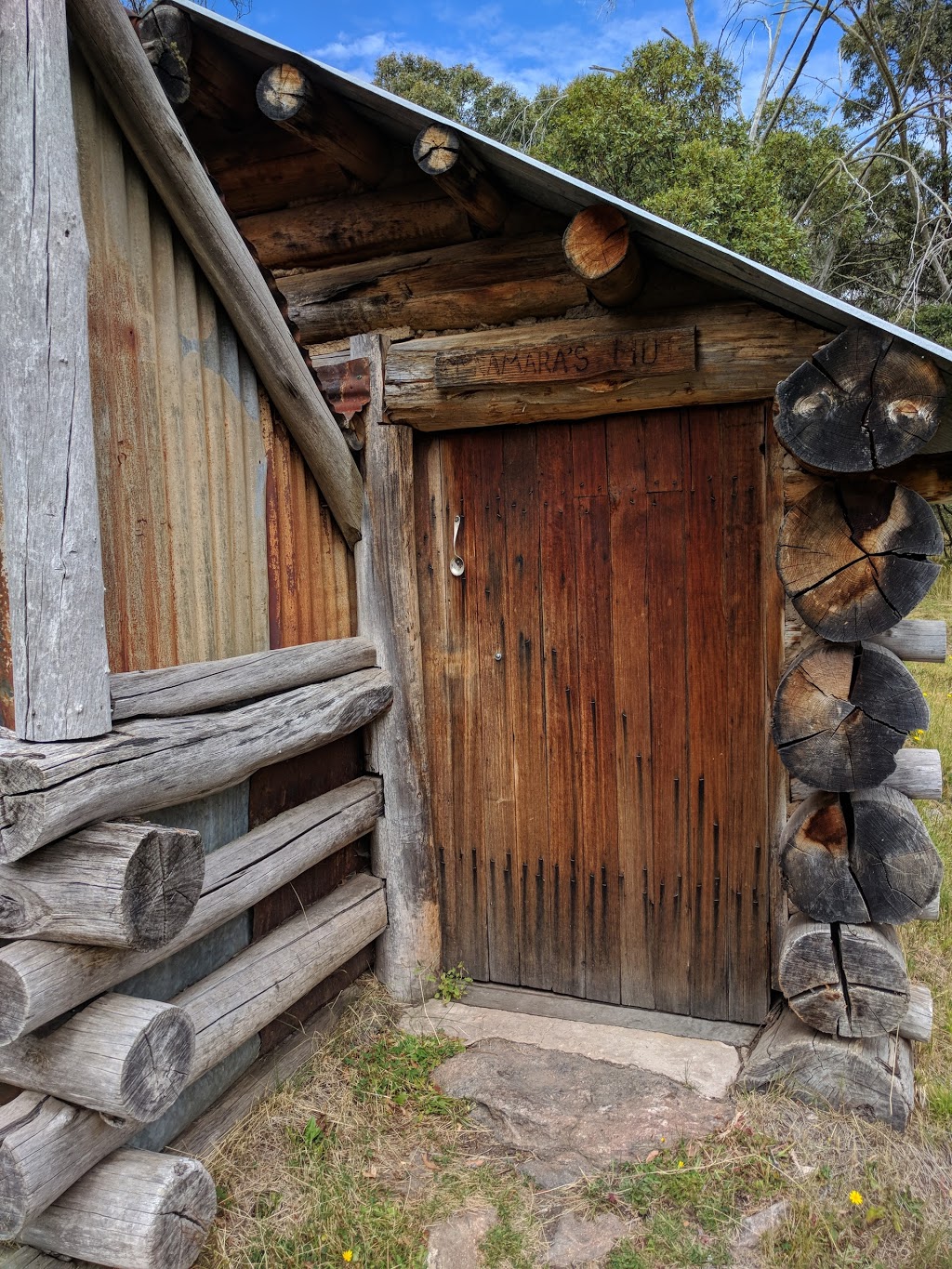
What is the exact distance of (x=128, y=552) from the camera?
250 cm

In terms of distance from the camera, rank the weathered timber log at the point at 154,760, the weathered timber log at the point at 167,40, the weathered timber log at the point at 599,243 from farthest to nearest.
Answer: the weathered timber log at the point at 167,40 → the weathered timber log at the point at 599,243 → the weathered timber log at the point at 154,760

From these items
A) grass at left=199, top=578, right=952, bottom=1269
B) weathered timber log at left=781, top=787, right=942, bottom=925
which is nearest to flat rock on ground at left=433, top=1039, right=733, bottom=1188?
grass at left=199, top=578, right=952, bottom=1269

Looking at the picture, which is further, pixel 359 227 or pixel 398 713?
pixel 398 713

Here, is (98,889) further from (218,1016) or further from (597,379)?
(597,379)

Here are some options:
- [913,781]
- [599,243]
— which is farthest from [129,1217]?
[599,243]

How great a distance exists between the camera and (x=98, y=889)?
1.96 m

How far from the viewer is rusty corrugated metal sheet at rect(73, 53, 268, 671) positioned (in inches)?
95.8

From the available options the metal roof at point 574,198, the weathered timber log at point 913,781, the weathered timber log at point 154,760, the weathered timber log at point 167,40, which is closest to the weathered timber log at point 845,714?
the weathered timber log at point 913,781

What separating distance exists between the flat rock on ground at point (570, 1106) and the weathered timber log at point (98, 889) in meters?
1.51

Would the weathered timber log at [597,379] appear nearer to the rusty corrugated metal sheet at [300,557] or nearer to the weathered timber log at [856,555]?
the rusty corrugated metal sheet at [300,557]

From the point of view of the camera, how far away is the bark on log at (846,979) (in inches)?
106

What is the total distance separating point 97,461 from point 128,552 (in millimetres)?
269

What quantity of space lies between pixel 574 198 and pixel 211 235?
1135mm

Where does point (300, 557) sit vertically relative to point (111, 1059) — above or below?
above
